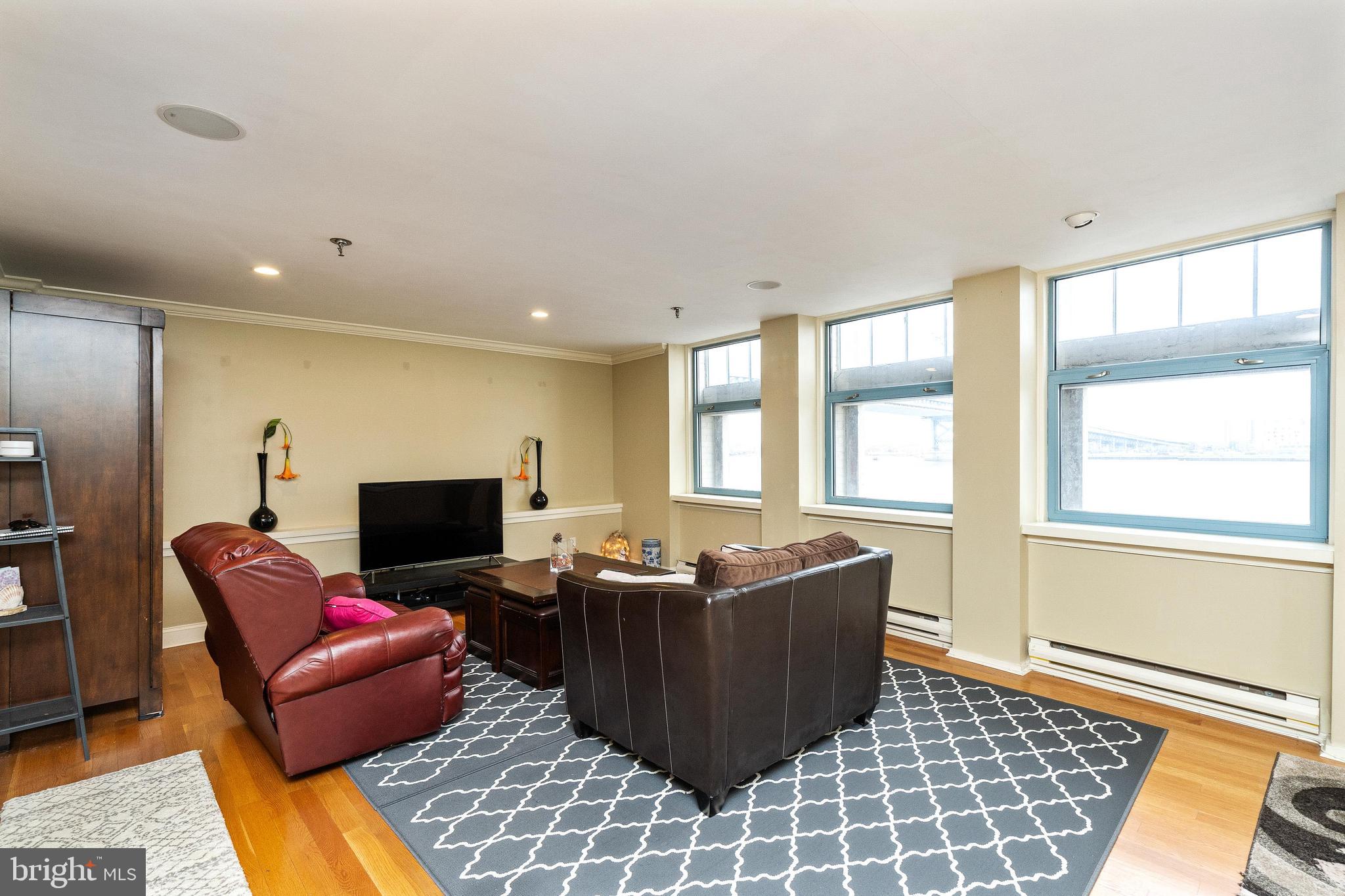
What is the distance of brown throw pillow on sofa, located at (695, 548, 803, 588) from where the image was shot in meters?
2.37

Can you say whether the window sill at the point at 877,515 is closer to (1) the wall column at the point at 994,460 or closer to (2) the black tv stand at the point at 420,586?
(1) the wall column at the point at 994,460

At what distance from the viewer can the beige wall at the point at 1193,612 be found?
293cm

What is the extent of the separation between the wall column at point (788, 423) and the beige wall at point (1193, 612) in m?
1.77

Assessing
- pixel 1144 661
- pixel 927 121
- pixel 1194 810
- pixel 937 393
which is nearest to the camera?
pixel 927 121

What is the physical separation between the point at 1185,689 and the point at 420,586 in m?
4.94

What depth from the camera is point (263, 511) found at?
473 cm

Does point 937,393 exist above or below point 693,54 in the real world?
below

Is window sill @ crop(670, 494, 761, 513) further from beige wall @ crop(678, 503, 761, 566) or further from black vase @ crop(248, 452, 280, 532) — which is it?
black vase @ crop(248, 452, 280, 532)

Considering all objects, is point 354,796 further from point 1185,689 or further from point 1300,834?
point 1185,689

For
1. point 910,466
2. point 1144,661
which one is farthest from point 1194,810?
point 910,466

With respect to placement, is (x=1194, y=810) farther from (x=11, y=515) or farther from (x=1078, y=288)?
(x=11, y=515)

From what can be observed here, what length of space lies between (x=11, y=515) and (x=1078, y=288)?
229 inches

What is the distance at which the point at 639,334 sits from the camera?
578 cm

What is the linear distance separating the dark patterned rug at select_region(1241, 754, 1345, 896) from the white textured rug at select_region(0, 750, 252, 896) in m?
3.23
